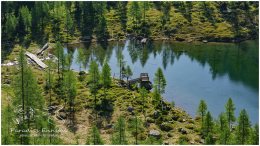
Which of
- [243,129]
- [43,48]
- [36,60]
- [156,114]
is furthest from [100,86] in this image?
[43,48]

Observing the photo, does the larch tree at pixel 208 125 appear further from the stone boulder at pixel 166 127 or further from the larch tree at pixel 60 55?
the larch tree at pixel 60 55

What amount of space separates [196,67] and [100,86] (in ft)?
134

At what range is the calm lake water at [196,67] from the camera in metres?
122

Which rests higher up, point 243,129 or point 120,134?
point 243,129

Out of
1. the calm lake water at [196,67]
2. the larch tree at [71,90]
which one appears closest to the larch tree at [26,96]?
the larch tree at [71,90]

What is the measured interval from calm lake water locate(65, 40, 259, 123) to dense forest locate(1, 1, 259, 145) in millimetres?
4868

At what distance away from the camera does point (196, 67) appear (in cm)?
15212

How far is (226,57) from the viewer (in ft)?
529

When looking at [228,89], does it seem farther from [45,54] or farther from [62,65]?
[45,54]

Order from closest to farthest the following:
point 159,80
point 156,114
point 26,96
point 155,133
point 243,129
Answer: point 243,129 < point 26,96 < point 155,133 < point 156,114 < point 159,80

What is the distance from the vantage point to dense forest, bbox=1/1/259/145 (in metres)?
90.9

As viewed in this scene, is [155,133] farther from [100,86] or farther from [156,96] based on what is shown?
[100,86]

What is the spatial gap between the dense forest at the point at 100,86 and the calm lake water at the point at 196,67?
487cm

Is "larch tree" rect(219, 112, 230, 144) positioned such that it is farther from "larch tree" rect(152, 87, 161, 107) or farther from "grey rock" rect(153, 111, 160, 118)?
"larch tree" rect(152, 87, 161, 107)
